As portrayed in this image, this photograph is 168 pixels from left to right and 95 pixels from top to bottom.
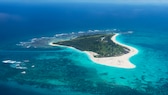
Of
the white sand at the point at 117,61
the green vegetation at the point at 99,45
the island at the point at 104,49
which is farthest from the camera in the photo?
the green vegetation at the point at 99,45

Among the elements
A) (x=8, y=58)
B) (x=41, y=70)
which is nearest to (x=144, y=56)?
(x=41, y=70)

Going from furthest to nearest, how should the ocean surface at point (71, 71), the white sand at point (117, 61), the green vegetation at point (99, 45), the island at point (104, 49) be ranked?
the green vegetation at point (99, 45) → the island at point (104, 49) → the white sand at point (117, 61) → the ocean surface at point (71, 71)

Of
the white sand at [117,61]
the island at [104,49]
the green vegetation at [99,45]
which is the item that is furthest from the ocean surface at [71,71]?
the green vegetation at [99,45]

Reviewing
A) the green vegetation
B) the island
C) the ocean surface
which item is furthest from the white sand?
the green vegetation

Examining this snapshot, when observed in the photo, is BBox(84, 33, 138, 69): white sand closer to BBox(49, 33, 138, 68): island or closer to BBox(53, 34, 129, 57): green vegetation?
BBox(49, 33, 138, 68): island

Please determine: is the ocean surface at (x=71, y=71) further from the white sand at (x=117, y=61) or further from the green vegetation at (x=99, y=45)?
the green vegetation at (x=99, y=45)

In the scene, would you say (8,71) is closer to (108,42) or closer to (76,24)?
(108,42)

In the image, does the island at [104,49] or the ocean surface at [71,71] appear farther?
the island at [104,49]
